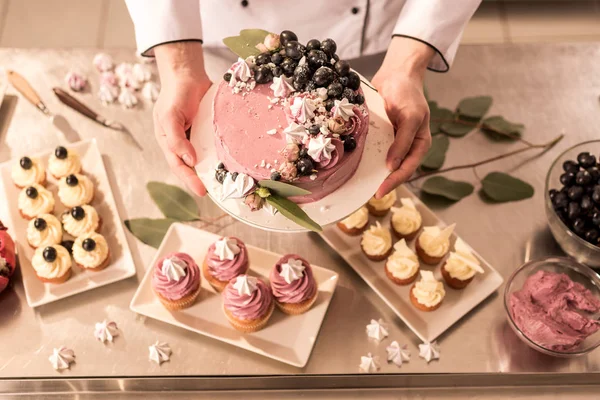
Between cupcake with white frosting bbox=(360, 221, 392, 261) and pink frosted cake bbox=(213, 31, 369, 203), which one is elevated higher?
pink frosted cake bbox=(213, 31, 369, 203)

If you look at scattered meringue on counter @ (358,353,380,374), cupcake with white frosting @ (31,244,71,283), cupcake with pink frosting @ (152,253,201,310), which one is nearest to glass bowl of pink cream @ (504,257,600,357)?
scattered meringue on counter @ (358,353,380,374)

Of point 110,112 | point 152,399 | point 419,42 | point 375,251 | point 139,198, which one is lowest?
point 152,399

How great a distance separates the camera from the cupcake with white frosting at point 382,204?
1.94 meters

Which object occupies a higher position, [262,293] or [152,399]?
[262,293]

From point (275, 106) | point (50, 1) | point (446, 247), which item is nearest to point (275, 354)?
point (446, 247)

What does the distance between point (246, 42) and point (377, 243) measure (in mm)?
761

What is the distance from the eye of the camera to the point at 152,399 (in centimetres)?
174

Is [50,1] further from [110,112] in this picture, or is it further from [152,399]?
[152,399]

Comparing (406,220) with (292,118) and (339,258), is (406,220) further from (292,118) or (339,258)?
(292,118)

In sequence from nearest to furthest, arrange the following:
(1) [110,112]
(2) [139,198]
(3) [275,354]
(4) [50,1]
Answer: (3) [275,354], (2) [139,198], (1) [110,112], (4) [50,1]

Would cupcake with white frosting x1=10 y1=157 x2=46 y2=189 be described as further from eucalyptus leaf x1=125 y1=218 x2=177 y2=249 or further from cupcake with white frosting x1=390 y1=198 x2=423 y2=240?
cupcake with white frosting x1=390 y1=198 x2=423 y2=240

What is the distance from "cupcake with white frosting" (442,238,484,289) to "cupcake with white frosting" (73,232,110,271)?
1102mm

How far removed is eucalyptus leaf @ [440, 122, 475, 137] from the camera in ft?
6.98

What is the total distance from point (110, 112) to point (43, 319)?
0.81 m
